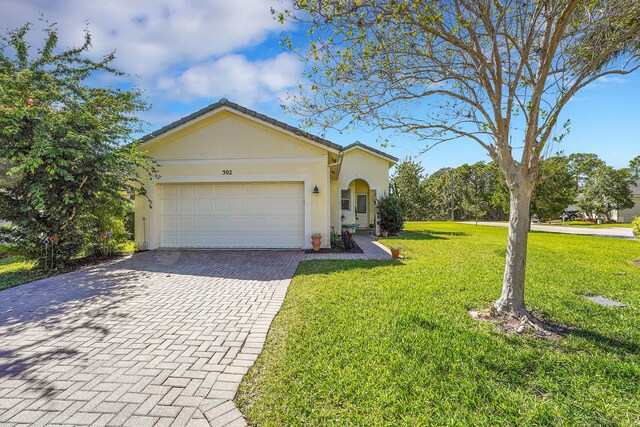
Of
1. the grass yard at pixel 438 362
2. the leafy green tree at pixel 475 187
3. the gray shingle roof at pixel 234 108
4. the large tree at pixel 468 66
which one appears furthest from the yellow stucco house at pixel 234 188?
the leafy green tree at pixel 475 187

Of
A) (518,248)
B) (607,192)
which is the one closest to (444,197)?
(607,192)

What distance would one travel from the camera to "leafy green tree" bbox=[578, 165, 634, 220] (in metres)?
33.2

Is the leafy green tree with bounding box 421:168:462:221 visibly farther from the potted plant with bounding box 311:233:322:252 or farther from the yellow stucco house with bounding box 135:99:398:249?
the potted plant with bounding box 311:233:322:252

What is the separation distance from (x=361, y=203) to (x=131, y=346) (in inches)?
722

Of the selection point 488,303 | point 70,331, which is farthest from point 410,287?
point 70,331

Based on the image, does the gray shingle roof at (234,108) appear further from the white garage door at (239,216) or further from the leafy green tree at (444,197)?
the leafy green tree at (444,197)

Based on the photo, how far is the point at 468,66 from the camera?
4848 millimetres

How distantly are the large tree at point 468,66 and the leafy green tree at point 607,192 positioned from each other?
1590 inches

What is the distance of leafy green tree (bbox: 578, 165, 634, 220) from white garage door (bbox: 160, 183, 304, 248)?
4071cm

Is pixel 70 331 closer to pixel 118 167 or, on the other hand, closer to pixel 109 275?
pixel 109 275

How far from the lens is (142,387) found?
283 centimetres

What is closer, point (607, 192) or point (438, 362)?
point (438, 362)

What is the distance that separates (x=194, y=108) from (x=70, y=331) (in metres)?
9.33

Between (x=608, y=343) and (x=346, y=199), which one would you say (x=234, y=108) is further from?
(x=608, y=343)
